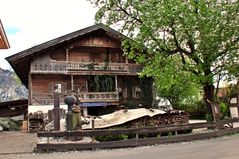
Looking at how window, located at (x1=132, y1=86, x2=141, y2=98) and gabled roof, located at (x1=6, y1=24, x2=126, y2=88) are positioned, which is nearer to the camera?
gabled roof, located at (x1=6, y1=24, x2=126, y2=88)

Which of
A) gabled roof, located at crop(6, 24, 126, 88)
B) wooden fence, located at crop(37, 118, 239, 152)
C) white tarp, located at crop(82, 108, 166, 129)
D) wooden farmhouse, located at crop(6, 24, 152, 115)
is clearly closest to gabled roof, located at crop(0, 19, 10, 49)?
wooden fence, located at crop(37, 118, 239, 152)

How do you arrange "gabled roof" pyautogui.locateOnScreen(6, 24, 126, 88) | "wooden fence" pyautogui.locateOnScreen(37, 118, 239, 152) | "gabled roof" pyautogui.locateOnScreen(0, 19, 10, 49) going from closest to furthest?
"gabled roof" pyautogui.locateOnScreen(0, 19, 10, 49)
"wooden fence" pyautogui.locateOnScreen(37, 118, 239, 152)
"gabled roof" pyautogui.locateOnScreen(6, 24, 126, 88)

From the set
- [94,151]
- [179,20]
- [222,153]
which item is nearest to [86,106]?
[179,20]

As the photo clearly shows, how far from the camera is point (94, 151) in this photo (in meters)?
15.4

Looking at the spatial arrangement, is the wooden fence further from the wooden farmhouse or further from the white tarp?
the wooden farmhouse

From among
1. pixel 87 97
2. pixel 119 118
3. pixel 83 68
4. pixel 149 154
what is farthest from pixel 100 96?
pixel 149 154

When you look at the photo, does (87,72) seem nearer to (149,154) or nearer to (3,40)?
(3,40)

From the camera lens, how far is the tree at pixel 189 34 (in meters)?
→ 19.9

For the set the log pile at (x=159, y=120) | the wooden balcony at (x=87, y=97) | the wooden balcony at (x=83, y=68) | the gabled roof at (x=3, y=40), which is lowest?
the log pile at (x=159, y=120)

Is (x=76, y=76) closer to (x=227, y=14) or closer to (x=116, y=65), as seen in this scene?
(x=116, y=65)

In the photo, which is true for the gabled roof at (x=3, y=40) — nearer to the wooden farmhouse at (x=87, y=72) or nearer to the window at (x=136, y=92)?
the wooden farmhouse at (x=87, y=72)

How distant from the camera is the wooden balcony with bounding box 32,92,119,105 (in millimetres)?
31438

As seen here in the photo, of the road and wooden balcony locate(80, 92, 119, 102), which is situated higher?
wooden balcony locate(80, 92, 119, 102)

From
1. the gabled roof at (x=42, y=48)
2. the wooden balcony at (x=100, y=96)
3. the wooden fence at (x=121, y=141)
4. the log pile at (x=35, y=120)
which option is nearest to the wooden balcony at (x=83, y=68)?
the gabled roof at (x=42, y=48)
